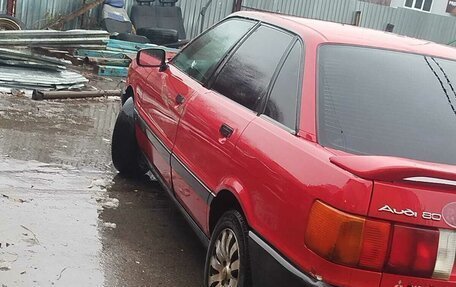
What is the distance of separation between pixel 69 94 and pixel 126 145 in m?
3.39

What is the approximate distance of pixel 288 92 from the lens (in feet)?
10.4

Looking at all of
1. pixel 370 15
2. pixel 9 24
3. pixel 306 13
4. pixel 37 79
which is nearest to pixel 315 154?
pixel 37 79

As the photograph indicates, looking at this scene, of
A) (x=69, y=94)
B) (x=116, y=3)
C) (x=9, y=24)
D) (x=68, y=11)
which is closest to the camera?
(x=69, y=94)

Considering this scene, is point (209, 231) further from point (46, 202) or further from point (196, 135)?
point (46, 202)

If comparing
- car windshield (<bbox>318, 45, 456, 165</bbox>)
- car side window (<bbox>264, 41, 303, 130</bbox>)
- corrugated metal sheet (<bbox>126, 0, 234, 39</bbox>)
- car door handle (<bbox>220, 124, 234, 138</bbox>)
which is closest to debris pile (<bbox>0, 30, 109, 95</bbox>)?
corrugated metal sheet (<bbox>126, 0, 234, 39</bbox>)

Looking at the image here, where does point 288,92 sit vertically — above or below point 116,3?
above

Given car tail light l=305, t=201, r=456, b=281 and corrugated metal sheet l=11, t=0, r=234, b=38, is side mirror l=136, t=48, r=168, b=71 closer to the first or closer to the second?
car tail light l=305, t=201, r=456, b=281

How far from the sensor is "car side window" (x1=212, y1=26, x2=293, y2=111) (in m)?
3.45

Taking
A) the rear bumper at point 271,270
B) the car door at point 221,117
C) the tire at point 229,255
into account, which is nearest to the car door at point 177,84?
the car door at point 221,117

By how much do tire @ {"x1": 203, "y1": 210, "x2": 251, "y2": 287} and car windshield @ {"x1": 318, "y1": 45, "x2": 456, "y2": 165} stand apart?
0.66m

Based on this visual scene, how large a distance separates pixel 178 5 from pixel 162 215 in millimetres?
10852

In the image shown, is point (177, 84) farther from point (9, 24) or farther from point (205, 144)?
point (9, 24)

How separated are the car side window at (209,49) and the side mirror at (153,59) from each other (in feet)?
0.32

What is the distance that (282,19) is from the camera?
3857mm
